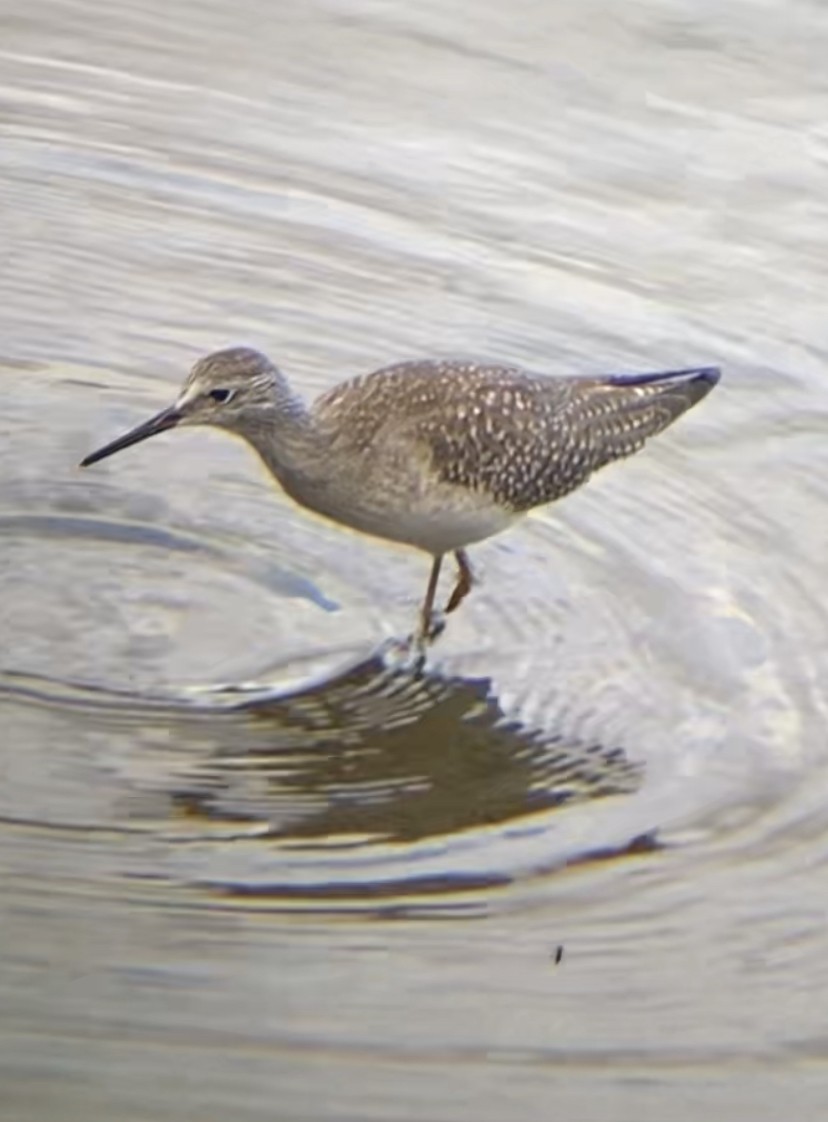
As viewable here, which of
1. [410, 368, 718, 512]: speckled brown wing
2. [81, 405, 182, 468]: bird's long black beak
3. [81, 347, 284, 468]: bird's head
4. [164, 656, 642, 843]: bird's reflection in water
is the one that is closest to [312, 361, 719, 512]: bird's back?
[410, 368, 718, 512]: speckled brown wing

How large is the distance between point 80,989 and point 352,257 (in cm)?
493

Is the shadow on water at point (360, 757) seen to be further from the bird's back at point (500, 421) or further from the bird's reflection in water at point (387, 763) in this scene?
the bird's back at point (500, 421)

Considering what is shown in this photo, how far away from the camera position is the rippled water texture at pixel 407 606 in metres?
6.83

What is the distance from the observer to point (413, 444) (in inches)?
363

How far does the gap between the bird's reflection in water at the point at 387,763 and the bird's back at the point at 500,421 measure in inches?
34.5

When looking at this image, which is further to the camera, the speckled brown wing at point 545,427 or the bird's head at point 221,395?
the speckled brown wing at point 545,427

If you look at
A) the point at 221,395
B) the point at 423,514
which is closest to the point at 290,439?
the point at 221,395

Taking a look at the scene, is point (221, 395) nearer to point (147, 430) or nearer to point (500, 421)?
point (147, 430)

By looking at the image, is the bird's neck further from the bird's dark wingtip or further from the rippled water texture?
the bird's dark wingtip

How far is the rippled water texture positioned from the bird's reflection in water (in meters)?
0.01

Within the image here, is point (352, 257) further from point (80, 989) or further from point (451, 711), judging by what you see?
point (80, 989)

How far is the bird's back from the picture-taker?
9.23 meters

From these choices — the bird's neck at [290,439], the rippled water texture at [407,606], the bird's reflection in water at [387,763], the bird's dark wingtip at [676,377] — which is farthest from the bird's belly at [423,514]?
the bird's dark wingtip at [676,377]

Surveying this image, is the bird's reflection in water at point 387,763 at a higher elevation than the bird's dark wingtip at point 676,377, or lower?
lower
